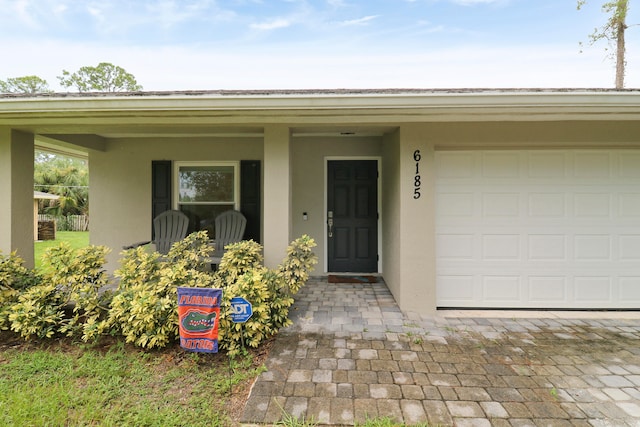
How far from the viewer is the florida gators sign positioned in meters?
2.61

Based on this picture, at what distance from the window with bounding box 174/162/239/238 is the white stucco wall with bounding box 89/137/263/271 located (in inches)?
9.0

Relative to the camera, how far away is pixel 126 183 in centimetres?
546

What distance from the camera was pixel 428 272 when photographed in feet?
12.0

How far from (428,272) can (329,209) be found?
224cm

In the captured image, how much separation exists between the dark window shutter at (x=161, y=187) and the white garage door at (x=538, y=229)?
14.6ft

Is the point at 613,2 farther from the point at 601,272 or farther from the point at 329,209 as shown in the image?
the point at 329,209

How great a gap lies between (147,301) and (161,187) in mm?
3197

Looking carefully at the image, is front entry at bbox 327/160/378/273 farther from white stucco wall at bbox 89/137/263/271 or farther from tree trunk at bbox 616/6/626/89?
tree trunk at bbox 616/6/626/89

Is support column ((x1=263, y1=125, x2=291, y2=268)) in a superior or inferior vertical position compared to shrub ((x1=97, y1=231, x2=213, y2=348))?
superior

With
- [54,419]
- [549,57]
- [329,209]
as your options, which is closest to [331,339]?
[54,419]

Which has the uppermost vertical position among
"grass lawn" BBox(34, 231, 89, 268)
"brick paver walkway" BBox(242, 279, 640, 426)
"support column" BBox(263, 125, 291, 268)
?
"support column" BBox(263, 125, 291, 268)

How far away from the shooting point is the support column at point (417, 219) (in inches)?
143

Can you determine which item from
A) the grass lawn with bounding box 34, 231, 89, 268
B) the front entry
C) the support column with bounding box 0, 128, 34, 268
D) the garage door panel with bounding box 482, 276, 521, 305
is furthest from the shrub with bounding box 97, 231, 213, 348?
the grass lawn with bounding box 34, 231, 89, 268

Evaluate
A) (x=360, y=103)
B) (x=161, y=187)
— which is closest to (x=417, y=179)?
(x=360, y=103)
